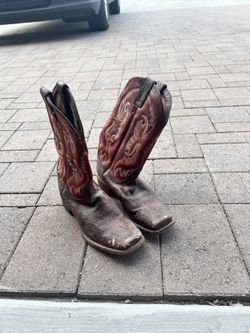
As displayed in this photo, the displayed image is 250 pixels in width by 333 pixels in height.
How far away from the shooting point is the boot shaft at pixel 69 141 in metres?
1.40

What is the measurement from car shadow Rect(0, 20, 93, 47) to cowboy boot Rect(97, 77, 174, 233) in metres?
4.93

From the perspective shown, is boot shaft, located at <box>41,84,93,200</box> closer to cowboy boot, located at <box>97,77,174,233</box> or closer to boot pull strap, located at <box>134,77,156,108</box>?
cowboy boot, located at <box>97,77,174,233</box>

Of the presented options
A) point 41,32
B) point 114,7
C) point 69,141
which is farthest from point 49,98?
point 114,7

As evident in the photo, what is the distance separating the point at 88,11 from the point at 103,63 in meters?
1.47

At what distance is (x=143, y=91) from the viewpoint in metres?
1.55

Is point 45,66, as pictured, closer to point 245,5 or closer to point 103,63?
point 103,63

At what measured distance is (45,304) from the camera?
1.28 metres

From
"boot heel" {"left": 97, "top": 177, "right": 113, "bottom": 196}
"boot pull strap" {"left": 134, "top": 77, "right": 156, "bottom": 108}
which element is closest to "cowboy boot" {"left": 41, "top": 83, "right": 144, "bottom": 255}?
"boot heel" {"left": 97, "top": 177, "right": 113, "bottom": 196}

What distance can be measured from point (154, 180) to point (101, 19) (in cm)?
500

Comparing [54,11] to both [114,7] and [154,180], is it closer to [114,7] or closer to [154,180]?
[114,7]

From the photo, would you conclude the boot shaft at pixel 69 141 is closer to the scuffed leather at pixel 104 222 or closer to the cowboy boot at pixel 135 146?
the scuffed leather at pixel 104 222

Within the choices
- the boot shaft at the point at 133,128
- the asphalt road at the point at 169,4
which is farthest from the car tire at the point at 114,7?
the boot shaft at the point at 133,128

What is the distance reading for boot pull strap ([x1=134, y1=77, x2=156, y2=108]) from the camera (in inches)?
60.1

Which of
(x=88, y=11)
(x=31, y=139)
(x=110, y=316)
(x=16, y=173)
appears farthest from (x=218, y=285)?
(x=88, y=11)
